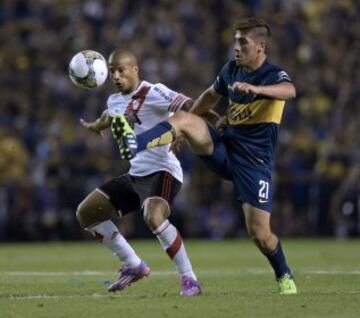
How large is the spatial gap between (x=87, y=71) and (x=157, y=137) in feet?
5.18

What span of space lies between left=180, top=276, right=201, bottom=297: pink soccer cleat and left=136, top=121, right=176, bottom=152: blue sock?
4.16ft

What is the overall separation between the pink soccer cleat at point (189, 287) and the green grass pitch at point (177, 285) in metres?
0.10

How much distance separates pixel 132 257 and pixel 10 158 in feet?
36.7

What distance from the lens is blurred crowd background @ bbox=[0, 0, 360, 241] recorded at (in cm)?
2089

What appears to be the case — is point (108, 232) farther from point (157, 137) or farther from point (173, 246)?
point (157, 137)

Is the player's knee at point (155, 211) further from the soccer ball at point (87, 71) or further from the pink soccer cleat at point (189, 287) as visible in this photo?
the soccer ball at point (87, 71)

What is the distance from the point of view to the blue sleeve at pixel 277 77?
30.6 ft

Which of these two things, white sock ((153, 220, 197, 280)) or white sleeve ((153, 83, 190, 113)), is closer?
white sock ((153, 220, 197, 280))

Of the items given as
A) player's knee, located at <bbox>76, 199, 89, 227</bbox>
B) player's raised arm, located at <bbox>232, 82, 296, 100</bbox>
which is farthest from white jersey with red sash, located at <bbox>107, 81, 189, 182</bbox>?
player's raised arm, located at <bbox>232, 82, 296, 100</bbox>

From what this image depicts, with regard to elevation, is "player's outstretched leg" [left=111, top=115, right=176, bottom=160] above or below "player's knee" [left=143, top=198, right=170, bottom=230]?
above

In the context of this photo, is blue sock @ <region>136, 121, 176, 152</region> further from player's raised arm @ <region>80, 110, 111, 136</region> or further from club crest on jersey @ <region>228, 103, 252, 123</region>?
player's raised arm @ <region>80, 110, 111, 136</region>

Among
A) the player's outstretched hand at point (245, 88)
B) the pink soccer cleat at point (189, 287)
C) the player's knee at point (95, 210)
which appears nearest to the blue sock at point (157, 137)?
the player's outstretched hand at point (245, 88)

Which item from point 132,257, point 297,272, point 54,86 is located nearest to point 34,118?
point 54,86

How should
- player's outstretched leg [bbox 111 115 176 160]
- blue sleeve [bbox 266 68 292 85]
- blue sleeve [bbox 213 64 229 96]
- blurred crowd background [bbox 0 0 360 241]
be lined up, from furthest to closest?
blurred crowd background [bbox 0 0 360 241] → blue sleeve [bbox 213 64 229 96] → blue sleeve [bbox 266 68 292 85] → player's outstretched leg [bbox 111 115 176 160]
